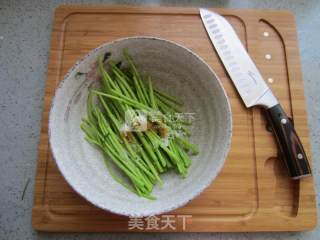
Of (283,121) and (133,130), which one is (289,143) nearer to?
(283,121)

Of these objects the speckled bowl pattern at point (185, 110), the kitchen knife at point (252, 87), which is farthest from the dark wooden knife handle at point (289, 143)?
the speckled bowl pattern at point (185, 110)

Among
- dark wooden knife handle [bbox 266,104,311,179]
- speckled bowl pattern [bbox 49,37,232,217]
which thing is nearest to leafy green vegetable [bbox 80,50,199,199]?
speckled bowl pattern [bbox 49,37,232,217]

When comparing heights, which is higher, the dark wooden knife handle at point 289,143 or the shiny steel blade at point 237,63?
the shiny steel blade at point 237,63

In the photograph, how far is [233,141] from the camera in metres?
0.89

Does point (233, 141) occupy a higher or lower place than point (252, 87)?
lower

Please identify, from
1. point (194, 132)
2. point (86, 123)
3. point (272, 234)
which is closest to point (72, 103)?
point (86, 123)

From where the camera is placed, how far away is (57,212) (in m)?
0.83

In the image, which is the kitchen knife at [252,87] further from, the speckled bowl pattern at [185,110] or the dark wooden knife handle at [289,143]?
the speckled bowl pattern at [185,110]

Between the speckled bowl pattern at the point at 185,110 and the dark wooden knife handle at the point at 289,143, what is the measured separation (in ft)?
0.66

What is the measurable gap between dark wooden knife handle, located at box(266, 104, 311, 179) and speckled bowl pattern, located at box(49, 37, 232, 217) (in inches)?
7.9

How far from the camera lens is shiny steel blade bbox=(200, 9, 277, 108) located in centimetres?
89

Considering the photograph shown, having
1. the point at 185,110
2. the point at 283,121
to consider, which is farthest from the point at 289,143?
the point at 185,110

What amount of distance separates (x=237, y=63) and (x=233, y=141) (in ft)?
0.80

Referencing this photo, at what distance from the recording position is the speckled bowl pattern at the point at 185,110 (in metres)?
0.73
